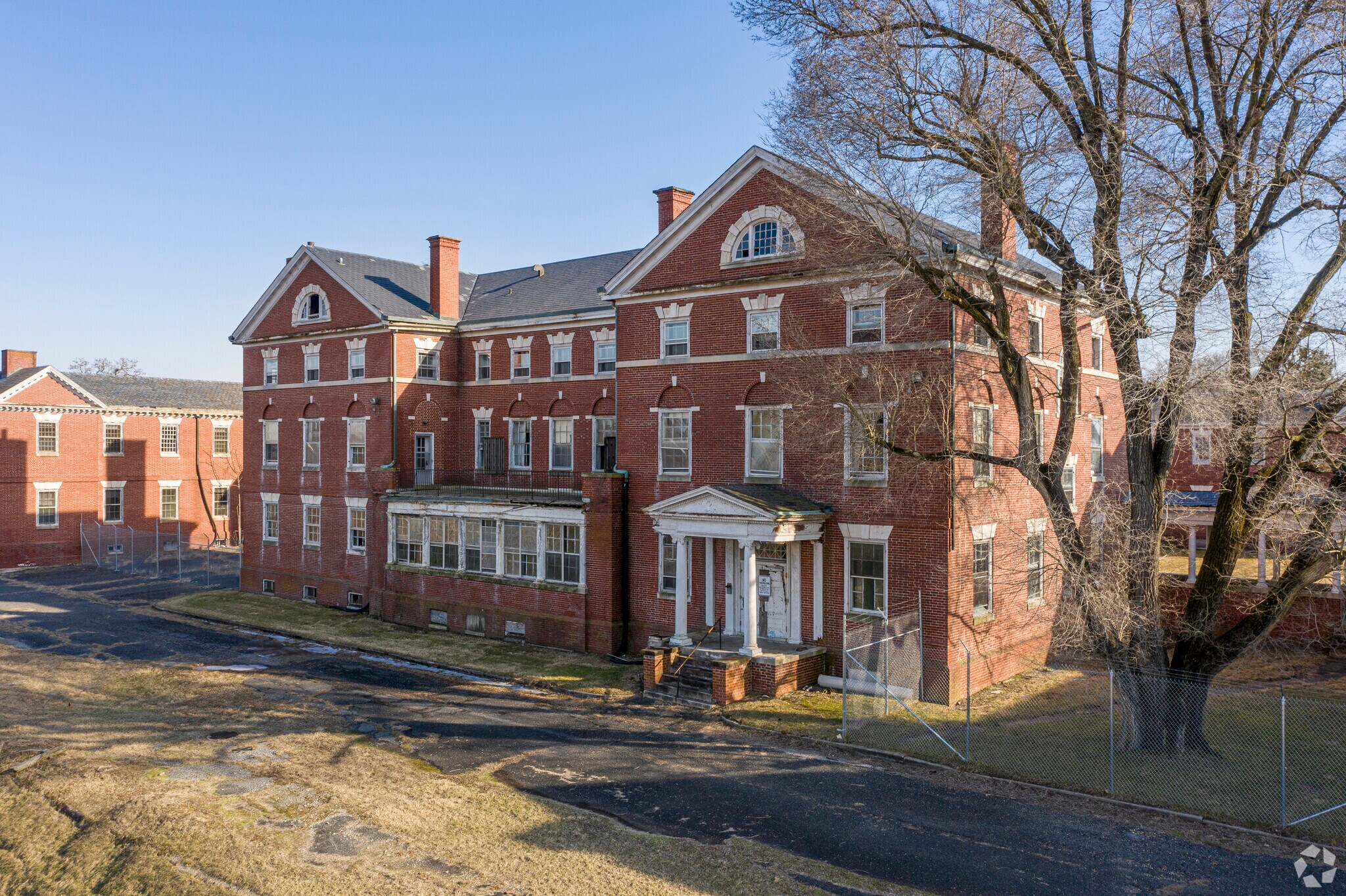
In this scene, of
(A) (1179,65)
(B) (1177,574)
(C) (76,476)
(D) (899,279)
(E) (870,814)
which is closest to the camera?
(E) (870,814)

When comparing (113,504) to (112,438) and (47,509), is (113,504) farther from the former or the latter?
(112,438)

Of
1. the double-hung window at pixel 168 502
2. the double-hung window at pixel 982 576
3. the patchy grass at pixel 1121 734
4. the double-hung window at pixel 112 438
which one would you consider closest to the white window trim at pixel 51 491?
the double-hung window at pixel 112 438

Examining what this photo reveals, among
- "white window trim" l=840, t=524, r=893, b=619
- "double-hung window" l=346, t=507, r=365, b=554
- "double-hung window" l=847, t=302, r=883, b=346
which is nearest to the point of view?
"white window trim" l=840, t=524, r=893, b=619

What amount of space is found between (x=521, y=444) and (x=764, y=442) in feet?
42.3

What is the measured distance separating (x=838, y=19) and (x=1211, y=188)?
292 inches

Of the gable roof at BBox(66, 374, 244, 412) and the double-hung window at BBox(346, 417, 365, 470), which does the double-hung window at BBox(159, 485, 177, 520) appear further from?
the double-hung window at BBox(346, 417, 365, 470)

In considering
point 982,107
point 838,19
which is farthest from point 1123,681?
point 838,19

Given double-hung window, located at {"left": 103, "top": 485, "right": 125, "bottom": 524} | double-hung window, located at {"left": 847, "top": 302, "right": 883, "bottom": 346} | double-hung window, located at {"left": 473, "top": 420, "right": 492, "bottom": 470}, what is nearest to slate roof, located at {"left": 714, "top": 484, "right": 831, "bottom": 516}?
double-hung window, located at {"left": 847, "top": 302, "right": 883, "bottom": 346}

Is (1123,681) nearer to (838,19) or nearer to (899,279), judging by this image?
(899,279)

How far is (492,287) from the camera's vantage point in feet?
130

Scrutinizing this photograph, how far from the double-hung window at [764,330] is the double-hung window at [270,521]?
23.1 meters

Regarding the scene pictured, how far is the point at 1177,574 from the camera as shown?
29.6 m

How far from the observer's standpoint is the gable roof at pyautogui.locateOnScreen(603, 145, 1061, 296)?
75.2 ft

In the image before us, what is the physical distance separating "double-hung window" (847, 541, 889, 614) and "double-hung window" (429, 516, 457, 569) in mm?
14328
